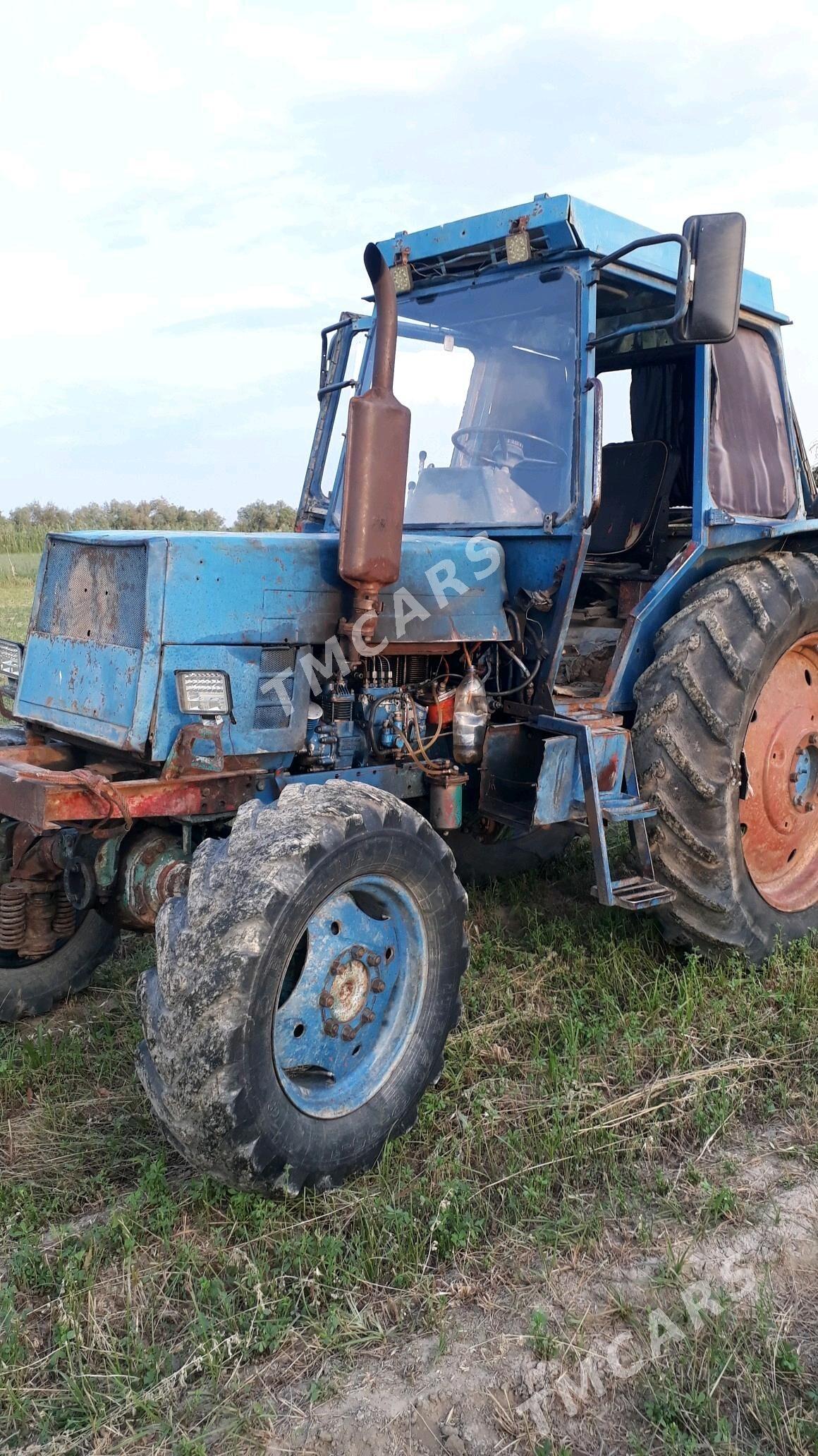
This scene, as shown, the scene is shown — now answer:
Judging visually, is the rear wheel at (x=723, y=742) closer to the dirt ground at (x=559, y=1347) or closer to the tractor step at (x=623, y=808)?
the tractor step at (x=623, y=808)

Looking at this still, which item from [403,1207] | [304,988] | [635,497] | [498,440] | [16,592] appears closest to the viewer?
[403,1207]

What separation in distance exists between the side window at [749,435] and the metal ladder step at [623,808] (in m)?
1.25

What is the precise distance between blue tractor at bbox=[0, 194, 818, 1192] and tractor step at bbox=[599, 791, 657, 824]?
0.02m

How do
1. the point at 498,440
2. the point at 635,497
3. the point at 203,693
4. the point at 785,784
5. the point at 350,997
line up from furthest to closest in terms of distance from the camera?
the point at 635,497
the point at 785,784
the point at 498,440
the point at 203,693
the point at 350,997

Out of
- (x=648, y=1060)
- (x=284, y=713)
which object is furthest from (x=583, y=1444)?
(x=284, y=713)

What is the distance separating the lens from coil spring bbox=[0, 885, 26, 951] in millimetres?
3734

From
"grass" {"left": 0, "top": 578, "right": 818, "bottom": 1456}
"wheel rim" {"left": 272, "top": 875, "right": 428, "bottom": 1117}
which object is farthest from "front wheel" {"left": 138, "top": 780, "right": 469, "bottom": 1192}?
"grass" {"left": 0, "top": 578, "right": 818, "bottom": 1456}

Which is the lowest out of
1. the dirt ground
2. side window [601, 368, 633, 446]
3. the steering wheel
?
the dirt ground

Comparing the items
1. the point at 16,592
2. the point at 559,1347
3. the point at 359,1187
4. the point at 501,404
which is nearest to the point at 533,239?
the point at 501,404

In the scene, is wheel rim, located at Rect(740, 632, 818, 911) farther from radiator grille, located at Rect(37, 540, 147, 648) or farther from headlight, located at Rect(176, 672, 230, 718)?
radiator grille, located at Rect(37, 540, 147, 648)

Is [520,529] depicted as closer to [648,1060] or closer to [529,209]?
[529,209]

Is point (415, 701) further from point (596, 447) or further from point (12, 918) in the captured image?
point (12, 918)

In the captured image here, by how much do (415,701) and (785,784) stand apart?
64.8 inches

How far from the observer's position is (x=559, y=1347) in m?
2.28
